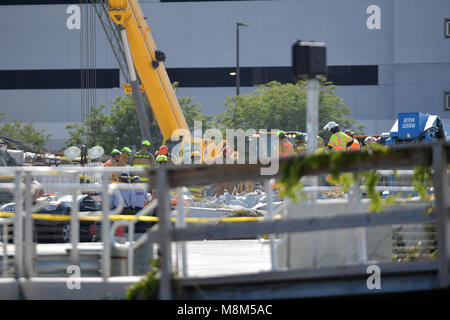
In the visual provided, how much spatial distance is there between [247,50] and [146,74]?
91.9 feet

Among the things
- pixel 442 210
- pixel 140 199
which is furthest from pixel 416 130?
pixel 442 210

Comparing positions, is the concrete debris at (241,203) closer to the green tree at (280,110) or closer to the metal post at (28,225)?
the metal post at (28,225)

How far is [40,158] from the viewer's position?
89.3ft

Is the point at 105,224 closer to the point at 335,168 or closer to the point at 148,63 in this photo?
the point at 335,168

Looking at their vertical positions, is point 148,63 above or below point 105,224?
above

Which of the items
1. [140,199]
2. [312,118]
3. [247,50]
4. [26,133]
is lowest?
[140,199]

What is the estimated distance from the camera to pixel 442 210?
5.42 meters

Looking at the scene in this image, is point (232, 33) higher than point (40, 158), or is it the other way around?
point (232, 33)

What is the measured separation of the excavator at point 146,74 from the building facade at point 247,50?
83.5 feet

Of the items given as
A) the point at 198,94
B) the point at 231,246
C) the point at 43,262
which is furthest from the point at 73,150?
the point at 198,94

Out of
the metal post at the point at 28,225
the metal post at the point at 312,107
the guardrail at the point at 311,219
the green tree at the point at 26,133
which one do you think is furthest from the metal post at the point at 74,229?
the green tree at the point at 26,133
